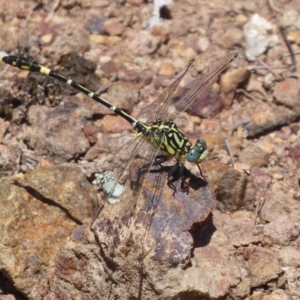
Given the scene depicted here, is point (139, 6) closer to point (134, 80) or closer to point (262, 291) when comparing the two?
point (134, 80)

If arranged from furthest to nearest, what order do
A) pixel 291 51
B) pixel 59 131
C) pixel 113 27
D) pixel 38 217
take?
pixel 113 27 → pixel 291 51 → pixel 59 131 → pixel 38 217

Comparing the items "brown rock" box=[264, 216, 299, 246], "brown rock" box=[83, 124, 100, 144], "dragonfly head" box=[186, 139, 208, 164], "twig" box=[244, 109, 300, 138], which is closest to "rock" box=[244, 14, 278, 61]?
"twig" box=[244, 109, 300, 138]

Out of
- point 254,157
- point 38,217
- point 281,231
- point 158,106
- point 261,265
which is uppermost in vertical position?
point 158,106

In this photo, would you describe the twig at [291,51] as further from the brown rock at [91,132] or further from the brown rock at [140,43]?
the brown rock at [91,132]

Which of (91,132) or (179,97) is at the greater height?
(179,97)

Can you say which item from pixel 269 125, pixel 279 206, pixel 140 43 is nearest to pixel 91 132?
pixel 140 43

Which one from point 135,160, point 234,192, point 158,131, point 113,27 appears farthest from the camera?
point 113,27

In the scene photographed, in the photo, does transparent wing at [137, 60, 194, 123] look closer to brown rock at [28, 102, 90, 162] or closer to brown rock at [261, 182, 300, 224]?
brown rock at [28, 102, 90, 162]

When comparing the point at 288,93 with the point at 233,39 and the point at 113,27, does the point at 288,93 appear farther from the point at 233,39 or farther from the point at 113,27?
the point at 113,27
